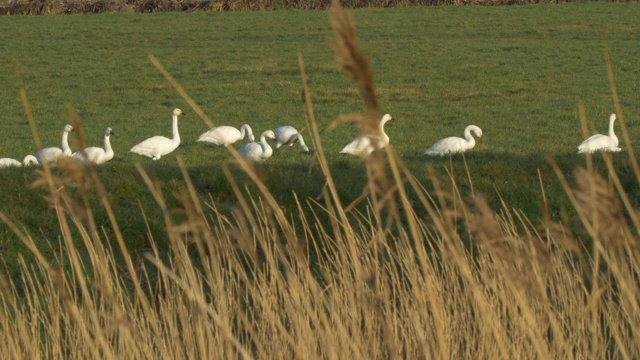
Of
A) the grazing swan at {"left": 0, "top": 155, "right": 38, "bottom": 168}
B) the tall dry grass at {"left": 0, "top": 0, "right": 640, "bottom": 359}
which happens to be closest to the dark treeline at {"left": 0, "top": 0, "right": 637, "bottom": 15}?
the grazing swan at {"left": 0, "top": 155, "right": 38, "bottom": 168}

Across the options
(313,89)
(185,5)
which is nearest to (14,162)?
(313,89)

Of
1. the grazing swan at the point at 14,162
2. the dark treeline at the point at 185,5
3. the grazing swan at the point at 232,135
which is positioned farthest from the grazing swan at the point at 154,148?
the dark treeline at the point at 185,5

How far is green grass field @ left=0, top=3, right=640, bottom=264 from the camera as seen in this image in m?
8.55

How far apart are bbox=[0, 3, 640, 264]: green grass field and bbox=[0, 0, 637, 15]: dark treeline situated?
1696mm

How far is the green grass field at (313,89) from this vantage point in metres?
8.55

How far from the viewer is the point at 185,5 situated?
44.8 meters

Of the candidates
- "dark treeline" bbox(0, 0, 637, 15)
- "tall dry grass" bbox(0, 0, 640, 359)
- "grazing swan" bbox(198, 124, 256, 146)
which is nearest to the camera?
"tall dry grass" bbox(0, 0, 640, 359)

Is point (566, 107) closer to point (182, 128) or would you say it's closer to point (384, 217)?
point (182, 128)

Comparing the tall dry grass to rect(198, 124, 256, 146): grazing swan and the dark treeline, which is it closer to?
rect(198, 124, 256, 146): grazing swan

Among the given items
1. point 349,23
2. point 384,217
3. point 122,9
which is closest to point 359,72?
point 349,23

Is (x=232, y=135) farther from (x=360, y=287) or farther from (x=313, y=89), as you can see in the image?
(x=360, y=287)

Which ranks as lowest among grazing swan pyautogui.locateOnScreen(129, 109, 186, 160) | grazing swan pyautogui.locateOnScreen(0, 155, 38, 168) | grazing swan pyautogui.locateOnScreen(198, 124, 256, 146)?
grazing swan pyautogui.locateOnScreen(198, 124, 256, 146)

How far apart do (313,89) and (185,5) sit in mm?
20882

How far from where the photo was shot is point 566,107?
71.0ft
